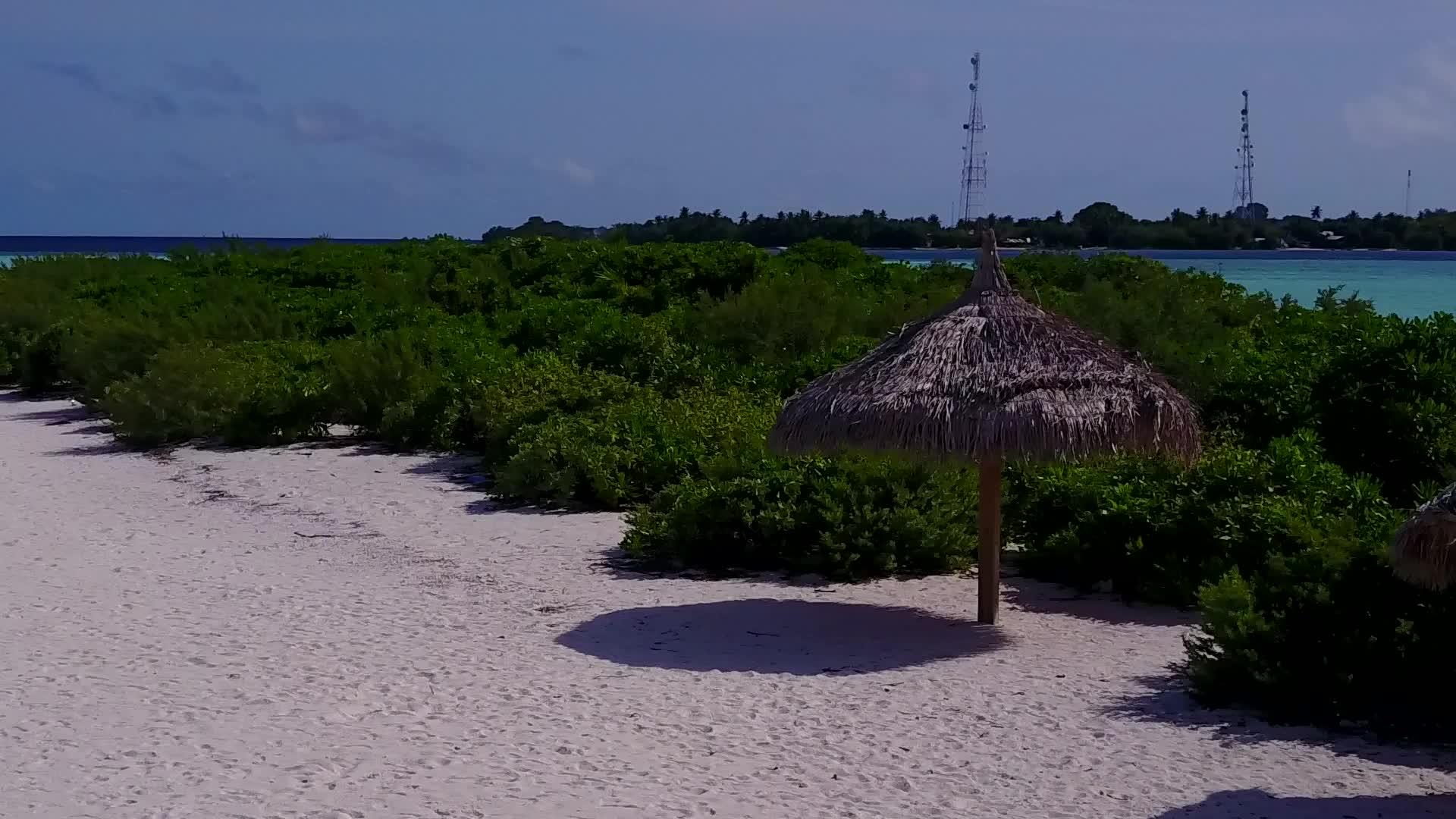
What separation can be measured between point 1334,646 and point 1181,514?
8.99 ft

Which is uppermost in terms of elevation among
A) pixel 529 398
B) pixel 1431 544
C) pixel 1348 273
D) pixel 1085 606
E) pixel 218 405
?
pixel 1348 273

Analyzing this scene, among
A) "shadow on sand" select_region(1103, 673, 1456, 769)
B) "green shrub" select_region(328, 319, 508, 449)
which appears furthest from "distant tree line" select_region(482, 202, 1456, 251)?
"shadow on sand" select_region(1103, 673, 1456, 769)

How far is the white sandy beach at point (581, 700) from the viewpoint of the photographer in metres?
6.23

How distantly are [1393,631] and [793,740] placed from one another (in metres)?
2.70

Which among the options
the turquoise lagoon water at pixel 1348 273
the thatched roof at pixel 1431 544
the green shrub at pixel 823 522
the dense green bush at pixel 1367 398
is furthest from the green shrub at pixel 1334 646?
the turquoise lagoon water at pixel 1348 273

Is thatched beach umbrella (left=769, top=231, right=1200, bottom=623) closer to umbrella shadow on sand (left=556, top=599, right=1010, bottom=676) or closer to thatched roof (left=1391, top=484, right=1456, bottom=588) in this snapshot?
umbrella shadow on sand (left=556, top=599, right=1010, bottom=676)

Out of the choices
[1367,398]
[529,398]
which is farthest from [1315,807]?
[529,398]

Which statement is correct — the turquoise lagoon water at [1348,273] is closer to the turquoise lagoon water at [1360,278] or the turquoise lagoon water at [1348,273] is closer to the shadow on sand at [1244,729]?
the turquoise lagoon water at [1360,278]

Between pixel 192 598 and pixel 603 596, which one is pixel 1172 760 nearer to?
pixel 603 596

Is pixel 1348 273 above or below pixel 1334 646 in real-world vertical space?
above

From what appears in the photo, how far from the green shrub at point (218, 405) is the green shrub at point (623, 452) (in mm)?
4713

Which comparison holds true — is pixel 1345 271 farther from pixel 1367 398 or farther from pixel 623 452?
pixel 623 452

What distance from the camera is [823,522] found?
1079cm

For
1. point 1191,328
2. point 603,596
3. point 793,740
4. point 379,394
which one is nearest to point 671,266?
point 379,394
